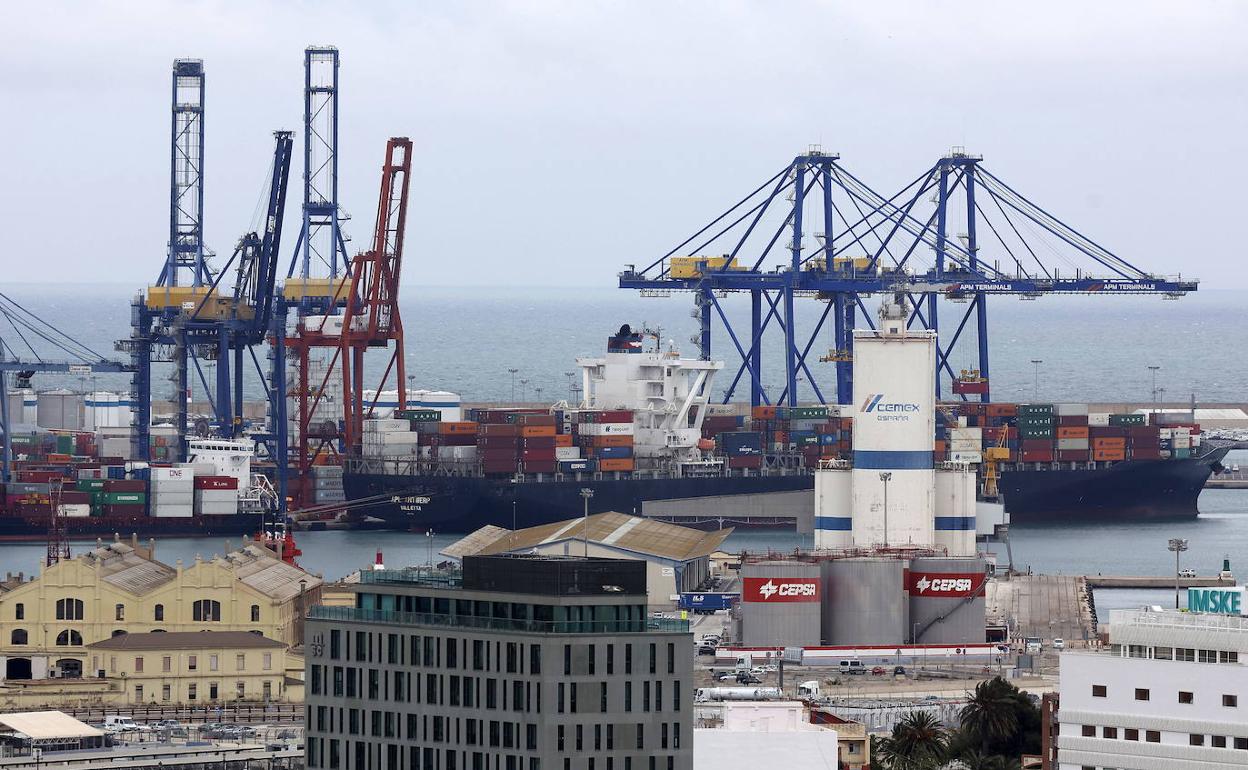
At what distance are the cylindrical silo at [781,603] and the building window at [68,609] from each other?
14.7 meters

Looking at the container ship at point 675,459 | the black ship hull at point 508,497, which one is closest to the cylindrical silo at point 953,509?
the container ship at point 675,459

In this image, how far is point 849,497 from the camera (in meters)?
78.4

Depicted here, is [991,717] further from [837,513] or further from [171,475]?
[171,475]

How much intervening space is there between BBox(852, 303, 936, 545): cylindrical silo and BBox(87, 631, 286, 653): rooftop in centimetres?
1636

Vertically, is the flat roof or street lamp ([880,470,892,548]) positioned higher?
street lamp ([880,470,892,548])

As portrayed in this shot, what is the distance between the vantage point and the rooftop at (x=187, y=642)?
2645 inches

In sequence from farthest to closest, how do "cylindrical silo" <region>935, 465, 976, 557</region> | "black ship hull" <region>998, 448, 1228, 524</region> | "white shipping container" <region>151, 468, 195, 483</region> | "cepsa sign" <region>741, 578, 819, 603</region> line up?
1. "black ship hull" <region>998, 448, 1228, 524</region>
2. "white shipping container" <region>151, 468, 195, 483</region>
3. "cylindrical silo" <region>935, 465, 976, 557</region>
4. "cepsa sign" <region>741, 578, 819, 603</region>

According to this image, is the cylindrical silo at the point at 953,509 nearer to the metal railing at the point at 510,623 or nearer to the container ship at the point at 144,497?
the metal railing at the point at 510,623

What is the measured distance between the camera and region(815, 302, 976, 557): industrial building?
254 feet

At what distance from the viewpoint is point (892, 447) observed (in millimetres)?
77562

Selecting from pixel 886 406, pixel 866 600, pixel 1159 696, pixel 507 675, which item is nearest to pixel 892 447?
pixel 886 406

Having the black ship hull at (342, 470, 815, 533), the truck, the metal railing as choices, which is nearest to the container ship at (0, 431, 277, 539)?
the black ship hull at (342, 470, 815, 533)

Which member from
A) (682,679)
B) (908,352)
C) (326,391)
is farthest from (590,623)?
(326,391)

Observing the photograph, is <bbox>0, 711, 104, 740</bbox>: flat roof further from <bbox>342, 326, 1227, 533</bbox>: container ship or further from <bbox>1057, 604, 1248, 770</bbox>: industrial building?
<bbox>342, 326, 1227, 533</bbox>: container ship
